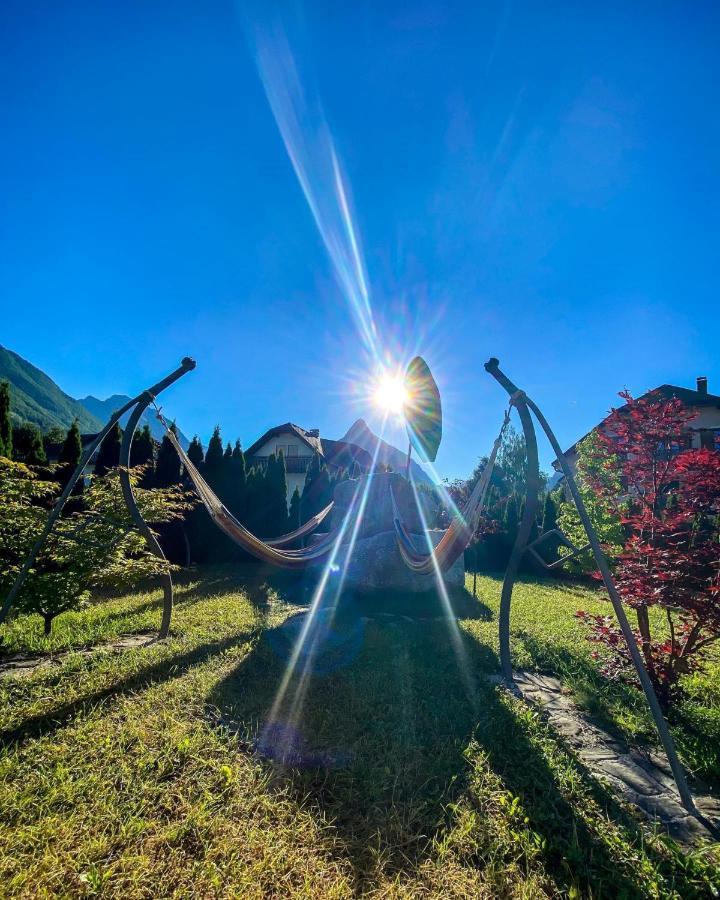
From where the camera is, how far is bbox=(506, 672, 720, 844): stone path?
6.11 ft

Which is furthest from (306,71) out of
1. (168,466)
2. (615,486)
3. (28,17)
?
(168,466)

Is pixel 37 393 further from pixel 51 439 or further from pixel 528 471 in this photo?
pixel 528 471

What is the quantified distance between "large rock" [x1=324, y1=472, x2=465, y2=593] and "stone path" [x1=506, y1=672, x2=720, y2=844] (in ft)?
11.0

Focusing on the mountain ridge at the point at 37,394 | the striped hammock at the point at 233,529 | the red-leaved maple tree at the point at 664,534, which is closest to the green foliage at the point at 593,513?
the red-leaved maple tree at the point at 664,534

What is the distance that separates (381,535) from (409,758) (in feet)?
14.6

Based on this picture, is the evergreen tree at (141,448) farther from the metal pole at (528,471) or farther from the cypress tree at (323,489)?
the metal pole at (528,471)

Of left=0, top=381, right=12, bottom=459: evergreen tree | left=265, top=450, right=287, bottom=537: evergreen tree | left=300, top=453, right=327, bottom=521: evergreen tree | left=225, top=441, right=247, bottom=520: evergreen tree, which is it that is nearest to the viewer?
left=0, top=381, right=12, bottom=459: evergreen tree

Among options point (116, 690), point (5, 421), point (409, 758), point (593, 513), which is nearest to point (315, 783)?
point (409, 758)

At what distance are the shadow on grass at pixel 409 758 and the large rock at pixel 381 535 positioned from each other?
101 inches

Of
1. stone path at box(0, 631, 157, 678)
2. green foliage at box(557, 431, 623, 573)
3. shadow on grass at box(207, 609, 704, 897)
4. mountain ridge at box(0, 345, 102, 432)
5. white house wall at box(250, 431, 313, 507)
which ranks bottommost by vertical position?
stone path at box(0, 631, 157, 678)

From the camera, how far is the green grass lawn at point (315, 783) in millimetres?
1527

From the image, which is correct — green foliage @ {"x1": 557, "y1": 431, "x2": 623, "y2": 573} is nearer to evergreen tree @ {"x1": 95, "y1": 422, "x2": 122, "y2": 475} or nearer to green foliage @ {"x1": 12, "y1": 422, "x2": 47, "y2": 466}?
evergreen tree @ {"x1": 95, "y1": 422, "x2": 122, "y2": 475}

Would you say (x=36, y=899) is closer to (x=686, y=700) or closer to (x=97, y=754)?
(x=97, y=754)

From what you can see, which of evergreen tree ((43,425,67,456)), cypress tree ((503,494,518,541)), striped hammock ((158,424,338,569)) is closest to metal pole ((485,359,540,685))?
striped hammock ((158,424,338,569))
